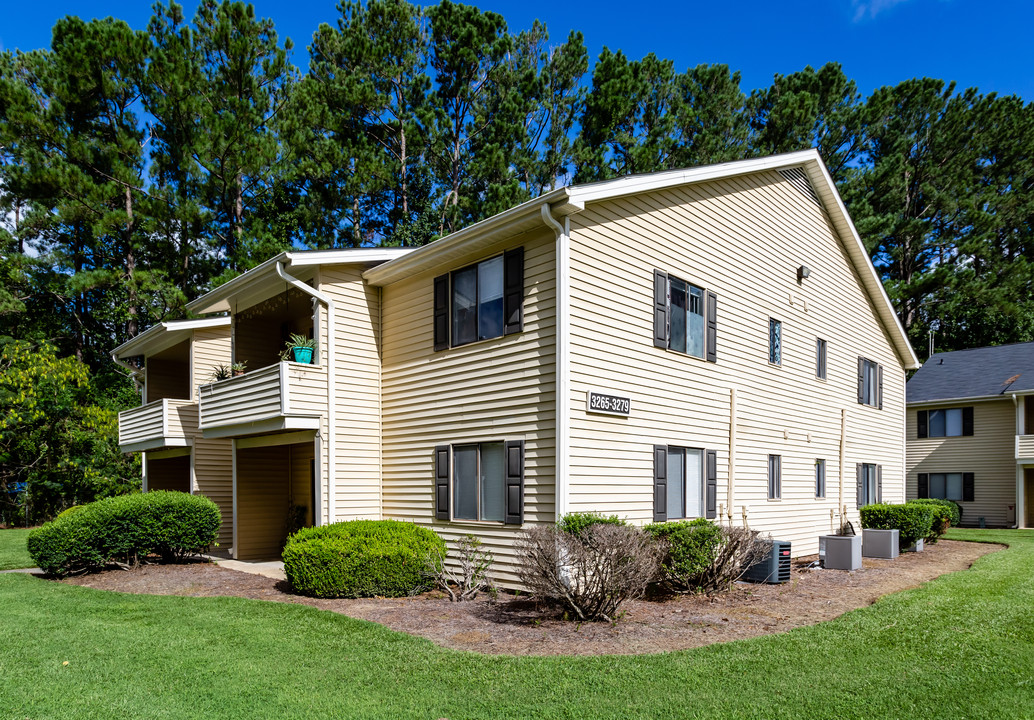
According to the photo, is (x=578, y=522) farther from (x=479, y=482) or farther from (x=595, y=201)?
(x=595, y=201)

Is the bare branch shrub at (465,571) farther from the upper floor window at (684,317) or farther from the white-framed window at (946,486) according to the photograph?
the white-framed window at (946,486)

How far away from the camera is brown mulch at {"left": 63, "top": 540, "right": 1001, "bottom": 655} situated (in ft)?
24.4

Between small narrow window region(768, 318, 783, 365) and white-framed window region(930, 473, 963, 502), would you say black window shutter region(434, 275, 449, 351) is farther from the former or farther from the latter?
white-framed window region(930, 473, 963, 502)

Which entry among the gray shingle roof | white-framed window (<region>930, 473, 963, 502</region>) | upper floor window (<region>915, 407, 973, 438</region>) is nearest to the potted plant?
the gray shingle roof

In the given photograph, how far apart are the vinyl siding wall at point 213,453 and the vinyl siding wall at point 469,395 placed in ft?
18.5

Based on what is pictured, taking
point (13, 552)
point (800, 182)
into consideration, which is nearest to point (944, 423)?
point (800, 182)

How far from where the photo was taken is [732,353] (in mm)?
13422

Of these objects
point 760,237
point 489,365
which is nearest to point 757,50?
point 760,237

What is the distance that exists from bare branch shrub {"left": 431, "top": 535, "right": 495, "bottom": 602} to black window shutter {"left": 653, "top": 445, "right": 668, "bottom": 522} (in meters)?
2.73

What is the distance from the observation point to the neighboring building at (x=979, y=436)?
26.2 m

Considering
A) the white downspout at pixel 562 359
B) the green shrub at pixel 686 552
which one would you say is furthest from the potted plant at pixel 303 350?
the green shrub at pixel 686 552

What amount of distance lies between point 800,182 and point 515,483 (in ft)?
34.0

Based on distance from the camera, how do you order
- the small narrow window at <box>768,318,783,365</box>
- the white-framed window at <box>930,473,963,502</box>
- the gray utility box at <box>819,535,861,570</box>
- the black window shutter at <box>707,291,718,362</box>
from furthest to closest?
1. the white-framed window at <box>930,473,963,502</box>
2. the small narrow window at <box>768,318,783,365</box>
3. the gray utility box at <box>819,535,861,570</box>
4. the black window shutter at <box>707,291,718,362</box>

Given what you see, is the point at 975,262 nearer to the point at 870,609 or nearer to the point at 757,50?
the point at 757,50
